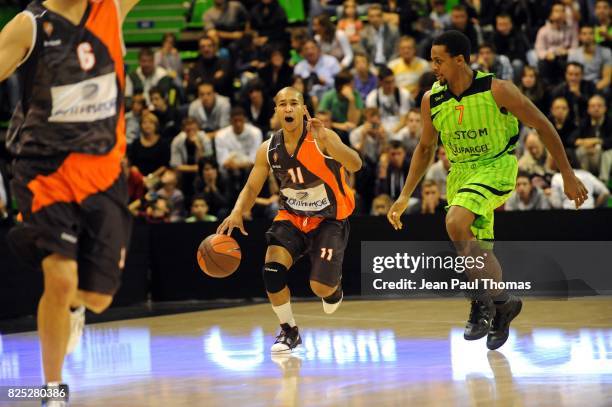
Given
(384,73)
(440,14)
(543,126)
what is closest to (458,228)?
(543,126)

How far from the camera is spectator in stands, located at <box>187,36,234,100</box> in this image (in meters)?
16.7

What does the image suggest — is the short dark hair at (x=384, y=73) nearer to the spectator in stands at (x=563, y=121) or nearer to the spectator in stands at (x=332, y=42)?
the spectator in stands at (x=332, y=42)

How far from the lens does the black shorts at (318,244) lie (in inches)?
356

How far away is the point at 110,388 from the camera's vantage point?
709cm

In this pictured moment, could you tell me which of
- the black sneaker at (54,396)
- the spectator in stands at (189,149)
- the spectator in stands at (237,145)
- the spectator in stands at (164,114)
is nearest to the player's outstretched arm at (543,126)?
the black sneaker at (54,396)

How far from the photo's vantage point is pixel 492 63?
15.2m

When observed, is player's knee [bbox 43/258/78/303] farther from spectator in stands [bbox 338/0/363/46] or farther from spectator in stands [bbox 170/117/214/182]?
spectator in stands [bbox 338/0/363/46]

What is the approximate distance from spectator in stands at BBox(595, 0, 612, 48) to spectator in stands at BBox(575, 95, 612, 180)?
6.04ft

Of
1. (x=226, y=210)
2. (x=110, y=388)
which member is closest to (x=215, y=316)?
(x=226, y=210)

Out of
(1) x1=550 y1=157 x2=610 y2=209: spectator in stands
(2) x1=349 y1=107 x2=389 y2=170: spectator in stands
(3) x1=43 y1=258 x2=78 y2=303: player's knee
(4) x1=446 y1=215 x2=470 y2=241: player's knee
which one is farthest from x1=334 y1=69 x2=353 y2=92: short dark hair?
(3) x1=43 y1=258 x2=78 y2=303: player's knee

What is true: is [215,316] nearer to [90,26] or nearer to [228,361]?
[228,361]

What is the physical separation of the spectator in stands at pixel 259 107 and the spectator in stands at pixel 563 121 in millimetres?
3978

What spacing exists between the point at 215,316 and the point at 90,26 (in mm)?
6523

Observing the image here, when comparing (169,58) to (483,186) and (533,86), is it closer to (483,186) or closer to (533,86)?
(533,86)
